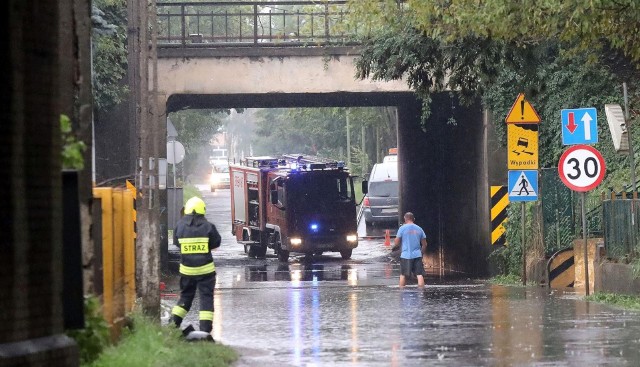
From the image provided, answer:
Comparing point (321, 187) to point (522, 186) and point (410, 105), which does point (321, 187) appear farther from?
point (522, 186)

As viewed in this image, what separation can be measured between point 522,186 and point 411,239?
2402 mm

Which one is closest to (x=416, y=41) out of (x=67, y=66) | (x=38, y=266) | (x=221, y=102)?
(x=221, y=102)

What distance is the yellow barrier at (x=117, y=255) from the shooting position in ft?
42.8

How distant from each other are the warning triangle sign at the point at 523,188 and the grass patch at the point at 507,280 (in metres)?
2.60

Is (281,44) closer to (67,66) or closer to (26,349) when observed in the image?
(67,66)

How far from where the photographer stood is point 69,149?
10844mm

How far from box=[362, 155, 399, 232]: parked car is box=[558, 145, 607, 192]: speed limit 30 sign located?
96.6ft

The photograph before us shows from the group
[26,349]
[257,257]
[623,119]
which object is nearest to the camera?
[26,349]

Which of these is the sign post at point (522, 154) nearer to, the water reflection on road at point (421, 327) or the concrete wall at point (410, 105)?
the water reflection on road at point (421, 327)

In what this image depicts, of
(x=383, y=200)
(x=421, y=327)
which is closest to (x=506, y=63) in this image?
(x=421, y=327)

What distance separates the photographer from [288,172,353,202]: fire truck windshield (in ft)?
132

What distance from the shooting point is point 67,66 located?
1136 cm

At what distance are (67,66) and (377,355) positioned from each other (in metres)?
4.61

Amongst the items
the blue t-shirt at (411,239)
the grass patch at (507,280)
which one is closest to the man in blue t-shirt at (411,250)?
the blue t-shirt at (411,239)
